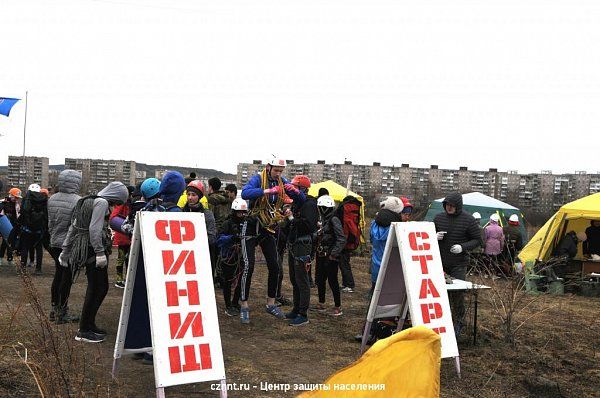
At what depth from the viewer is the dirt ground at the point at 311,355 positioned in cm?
447

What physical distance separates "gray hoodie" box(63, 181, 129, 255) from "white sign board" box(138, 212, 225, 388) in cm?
174

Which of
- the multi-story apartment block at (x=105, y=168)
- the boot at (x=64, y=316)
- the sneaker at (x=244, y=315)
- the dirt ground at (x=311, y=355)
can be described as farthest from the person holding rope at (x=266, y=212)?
the multi-story apartment block at (x=105, y=168)

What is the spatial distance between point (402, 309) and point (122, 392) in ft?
9.77

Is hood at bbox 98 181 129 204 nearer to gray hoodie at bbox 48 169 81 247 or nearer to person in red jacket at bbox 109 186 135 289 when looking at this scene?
gray hoodie at bbox 48 169 81 247

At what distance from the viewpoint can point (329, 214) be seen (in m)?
8.23

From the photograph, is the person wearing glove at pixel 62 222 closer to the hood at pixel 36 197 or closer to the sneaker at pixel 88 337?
the sneaker at pixel 88 337

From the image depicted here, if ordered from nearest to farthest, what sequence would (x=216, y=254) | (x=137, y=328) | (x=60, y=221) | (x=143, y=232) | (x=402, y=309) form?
(x=143, y=232)
(x=137, y=328)
(x=402, y=309)
(x=60, y=221)
(x=216, y=254)

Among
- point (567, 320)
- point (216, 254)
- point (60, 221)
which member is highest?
point (60, 221)

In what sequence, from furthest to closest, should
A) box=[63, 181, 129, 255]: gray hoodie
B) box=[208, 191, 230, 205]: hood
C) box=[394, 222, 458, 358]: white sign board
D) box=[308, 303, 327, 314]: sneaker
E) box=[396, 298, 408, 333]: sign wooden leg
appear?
1. box=[208, 191, 230, 205]: hood
2. box=[308, 303, 327, 314]: sneaker
3. box=[396, 298, 408, 333]: sign wooden leg
4. box=[63, 181, 129, 255]: gray hoodie
5. box=[394, 222, 458, 358]: white sign board

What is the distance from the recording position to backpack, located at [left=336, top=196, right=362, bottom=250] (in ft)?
28.7

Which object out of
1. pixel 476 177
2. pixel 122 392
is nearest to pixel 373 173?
pixel 476 177

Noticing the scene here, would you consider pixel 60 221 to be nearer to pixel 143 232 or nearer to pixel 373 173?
pixel 143 232

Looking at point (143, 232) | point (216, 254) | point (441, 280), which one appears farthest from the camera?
point (216, 254)

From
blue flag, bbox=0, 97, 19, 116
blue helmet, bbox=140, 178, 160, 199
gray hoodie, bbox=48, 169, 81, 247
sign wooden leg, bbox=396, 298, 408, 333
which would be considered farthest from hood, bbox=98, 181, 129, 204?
blue flag, bbox=0, 97, 19, 116
